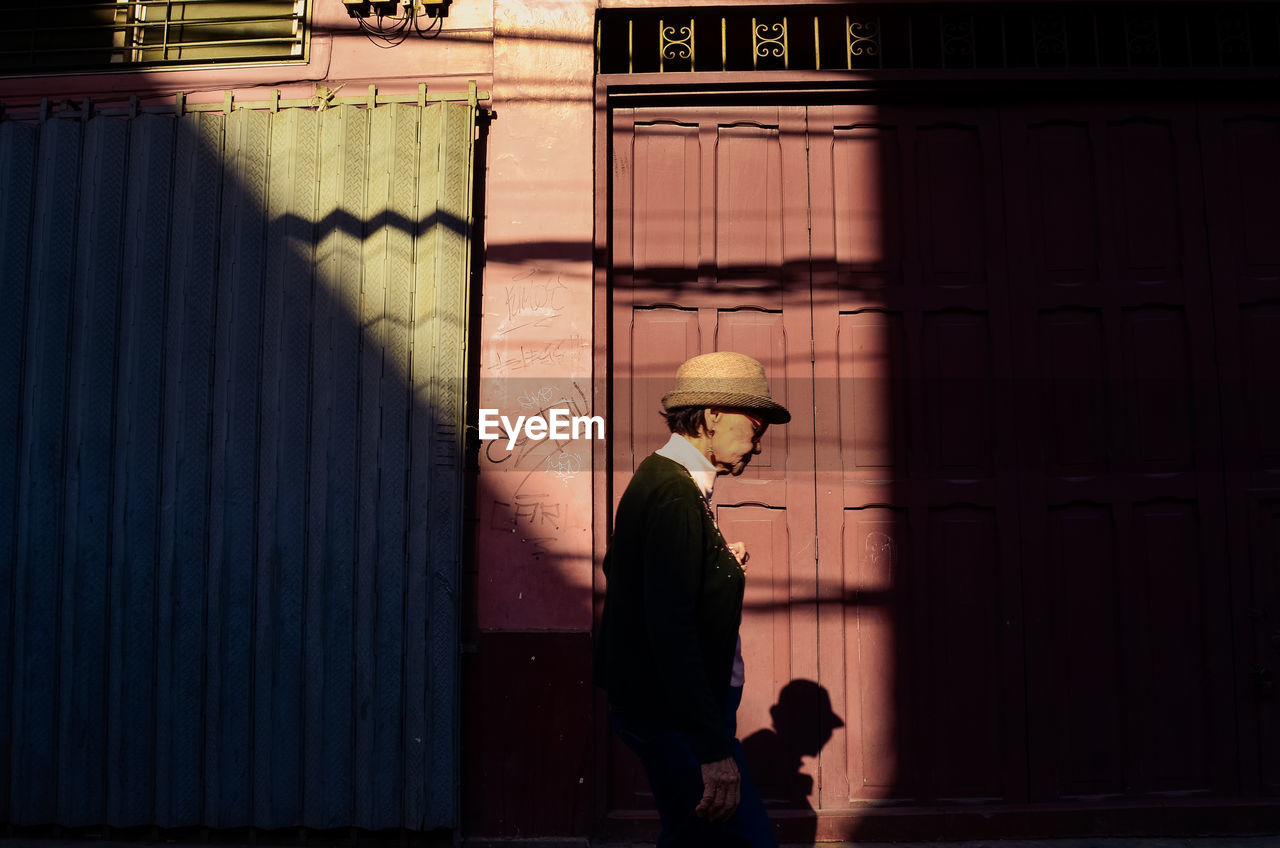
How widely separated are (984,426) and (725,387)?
2.56 meters

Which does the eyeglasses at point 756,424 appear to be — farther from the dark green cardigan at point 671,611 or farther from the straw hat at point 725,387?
the dark green cardigan at point 671,611

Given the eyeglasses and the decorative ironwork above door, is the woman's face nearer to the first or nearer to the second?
the eyeglasses

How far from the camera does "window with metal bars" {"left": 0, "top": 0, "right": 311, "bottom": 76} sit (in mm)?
5031

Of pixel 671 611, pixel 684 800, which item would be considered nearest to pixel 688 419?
pixel 671 611

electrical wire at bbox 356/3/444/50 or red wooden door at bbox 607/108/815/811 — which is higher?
electrical wire at bbox 356/3/444/50

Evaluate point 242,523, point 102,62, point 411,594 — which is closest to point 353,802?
point 411,594

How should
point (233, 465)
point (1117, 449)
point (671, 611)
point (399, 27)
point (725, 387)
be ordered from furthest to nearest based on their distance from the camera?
point (399, 27)
point (1117, 449)
point (233, 465)
point (725, 387)
point (671, 611)

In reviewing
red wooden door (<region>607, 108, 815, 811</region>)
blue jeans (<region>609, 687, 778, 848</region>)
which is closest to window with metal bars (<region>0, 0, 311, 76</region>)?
red wooden door (<region>607, 108, 815, 811</region>)

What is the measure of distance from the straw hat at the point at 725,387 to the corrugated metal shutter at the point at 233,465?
2.06m

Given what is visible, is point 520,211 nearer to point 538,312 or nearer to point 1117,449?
point 538,312

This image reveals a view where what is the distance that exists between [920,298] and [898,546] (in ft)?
4.36

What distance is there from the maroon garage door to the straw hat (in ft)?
6.47

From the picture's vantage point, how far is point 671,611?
7.76 ft

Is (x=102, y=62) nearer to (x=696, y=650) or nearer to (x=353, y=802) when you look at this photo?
(x=353, y=802)
